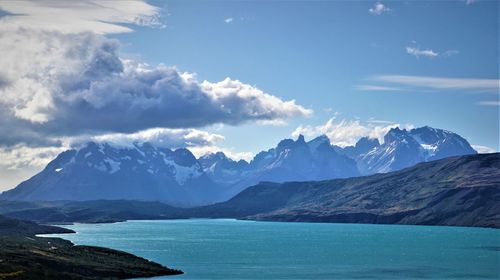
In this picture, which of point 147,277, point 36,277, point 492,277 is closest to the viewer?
point 36,277

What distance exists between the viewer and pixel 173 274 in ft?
595

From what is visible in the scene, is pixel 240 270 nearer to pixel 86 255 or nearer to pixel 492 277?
pixel 86 255

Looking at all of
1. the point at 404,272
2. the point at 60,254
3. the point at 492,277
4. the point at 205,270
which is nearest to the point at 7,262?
the point at 60,254

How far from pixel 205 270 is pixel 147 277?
1055 inches

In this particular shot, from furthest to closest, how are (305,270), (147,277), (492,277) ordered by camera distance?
(305,270)
(492,277)
(147,277)

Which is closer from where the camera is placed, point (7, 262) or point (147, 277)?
point (7, 262)

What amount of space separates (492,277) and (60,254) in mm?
116516

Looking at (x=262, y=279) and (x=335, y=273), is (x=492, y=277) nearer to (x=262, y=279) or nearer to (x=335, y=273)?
(x=335, y=273)

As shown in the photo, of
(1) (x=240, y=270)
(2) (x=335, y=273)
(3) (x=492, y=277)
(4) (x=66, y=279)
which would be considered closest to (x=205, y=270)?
(1) (x=240, y=270)

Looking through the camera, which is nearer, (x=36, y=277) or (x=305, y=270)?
(x=36, y=277)

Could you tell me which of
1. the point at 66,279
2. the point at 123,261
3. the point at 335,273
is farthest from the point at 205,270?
the point at 66,279

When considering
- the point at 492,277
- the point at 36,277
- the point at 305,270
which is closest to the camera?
the point at 36,277

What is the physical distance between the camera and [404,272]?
196m

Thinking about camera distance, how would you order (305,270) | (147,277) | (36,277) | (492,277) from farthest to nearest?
(305,270), (492,277), (147,277), (36,277)
